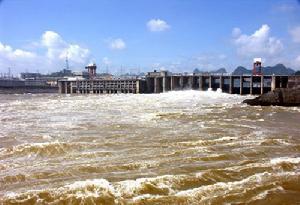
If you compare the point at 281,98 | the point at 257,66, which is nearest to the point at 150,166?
the point at 281,98

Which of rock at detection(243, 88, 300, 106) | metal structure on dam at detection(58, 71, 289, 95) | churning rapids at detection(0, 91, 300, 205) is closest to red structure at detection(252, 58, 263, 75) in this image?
metal structure on dam at detection(58, 71, 289, 95)

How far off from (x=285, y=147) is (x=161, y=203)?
1005cm

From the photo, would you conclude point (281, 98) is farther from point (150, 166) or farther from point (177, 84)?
point (177, 84)

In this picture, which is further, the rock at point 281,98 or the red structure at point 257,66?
the red structure at point 257,66

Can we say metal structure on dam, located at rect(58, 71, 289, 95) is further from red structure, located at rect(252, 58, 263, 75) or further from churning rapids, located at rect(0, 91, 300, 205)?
churning rapids, located at rect(0, 91, 300, 205)

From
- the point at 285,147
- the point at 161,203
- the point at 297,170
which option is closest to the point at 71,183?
the point at 161,203

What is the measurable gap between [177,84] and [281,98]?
5429 cm

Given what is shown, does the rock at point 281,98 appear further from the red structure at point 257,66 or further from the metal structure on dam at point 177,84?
the red structure at point 257,66

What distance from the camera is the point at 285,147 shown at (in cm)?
1841

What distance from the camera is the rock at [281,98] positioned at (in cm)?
4562

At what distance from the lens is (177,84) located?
3917 inches

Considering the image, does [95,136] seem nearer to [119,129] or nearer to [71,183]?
[119,129]

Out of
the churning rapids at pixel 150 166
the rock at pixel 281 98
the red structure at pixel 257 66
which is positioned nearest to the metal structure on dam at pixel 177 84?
the red structure at pixel 257 66

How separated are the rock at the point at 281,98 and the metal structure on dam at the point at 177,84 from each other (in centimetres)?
3295
